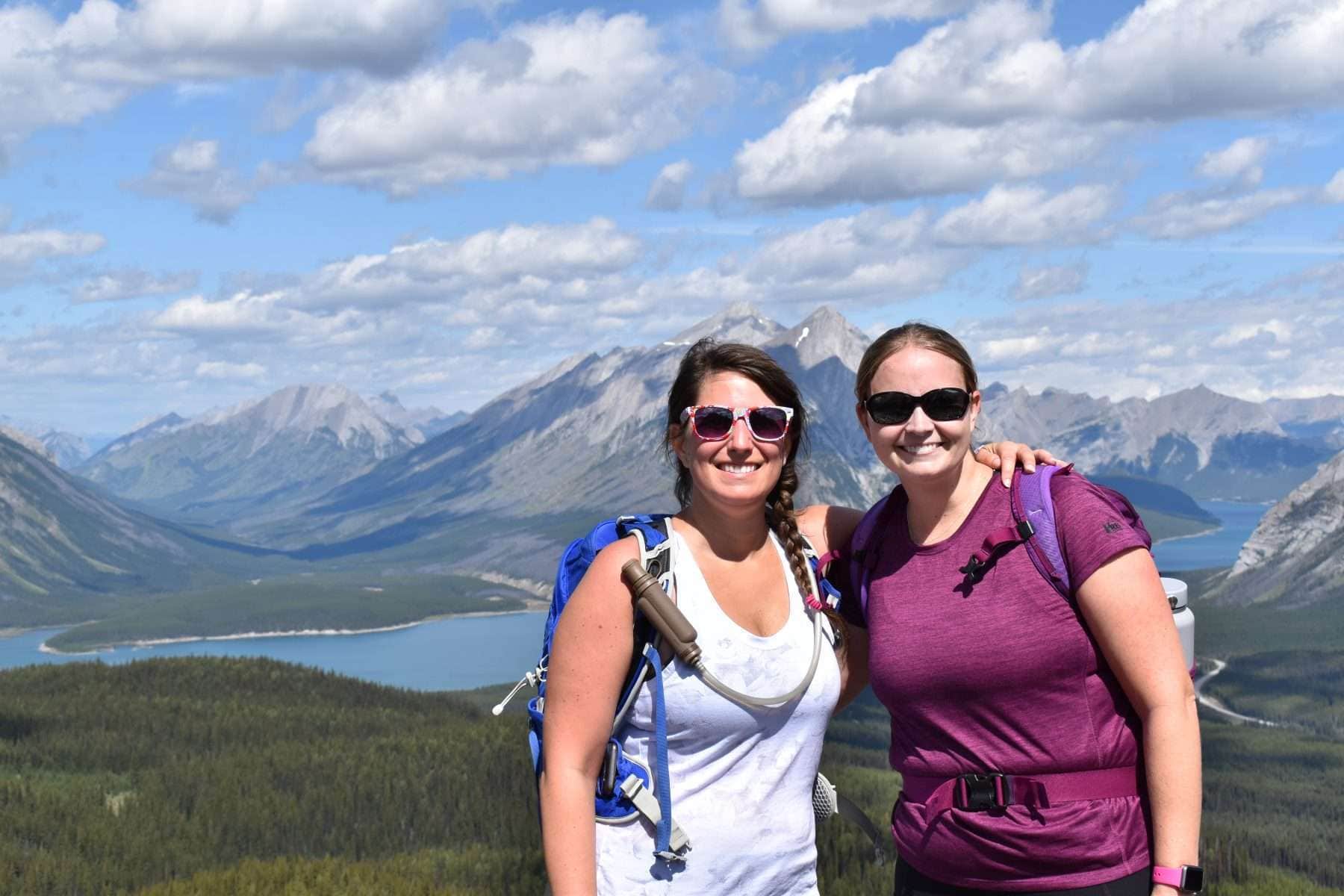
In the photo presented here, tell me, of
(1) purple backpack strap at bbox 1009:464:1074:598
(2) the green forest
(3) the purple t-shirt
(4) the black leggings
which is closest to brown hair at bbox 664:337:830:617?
(3) the purple t-shirt

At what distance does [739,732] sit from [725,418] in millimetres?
1830

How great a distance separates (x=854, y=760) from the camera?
17300 cm

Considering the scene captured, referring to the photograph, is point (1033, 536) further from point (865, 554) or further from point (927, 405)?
point (865, 554)

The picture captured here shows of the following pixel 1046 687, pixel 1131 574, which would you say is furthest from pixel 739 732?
pixel 1131 574

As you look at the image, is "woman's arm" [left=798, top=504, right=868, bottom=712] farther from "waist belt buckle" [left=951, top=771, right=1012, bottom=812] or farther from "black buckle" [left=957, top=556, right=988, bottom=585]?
"black buckle" [left=957, top=556, right=988, bottom=585]

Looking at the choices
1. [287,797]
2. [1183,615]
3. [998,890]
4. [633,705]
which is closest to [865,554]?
[633,705]

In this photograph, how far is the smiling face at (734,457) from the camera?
831 centimetres

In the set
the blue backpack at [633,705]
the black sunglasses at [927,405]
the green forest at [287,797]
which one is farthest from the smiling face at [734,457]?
the green forest at [287,797]

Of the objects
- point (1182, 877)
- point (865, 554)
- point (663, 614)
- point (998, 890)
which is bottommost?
point (998, 890)

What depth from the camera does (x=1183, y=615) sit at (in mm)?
8594

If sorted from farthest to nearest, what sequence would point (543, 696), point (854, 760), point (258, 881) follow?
point (854, 760) < point (258, 881) < point (543, 696)

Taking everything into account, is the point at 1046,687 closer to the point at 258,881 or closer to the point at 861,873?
the point at 258,881

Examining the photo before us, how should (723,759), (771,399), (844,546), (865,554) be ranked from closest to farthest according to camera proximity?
(723,759) < (771,399) < (865,554) < (844,546)

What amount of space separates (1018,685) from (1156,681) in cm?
73
